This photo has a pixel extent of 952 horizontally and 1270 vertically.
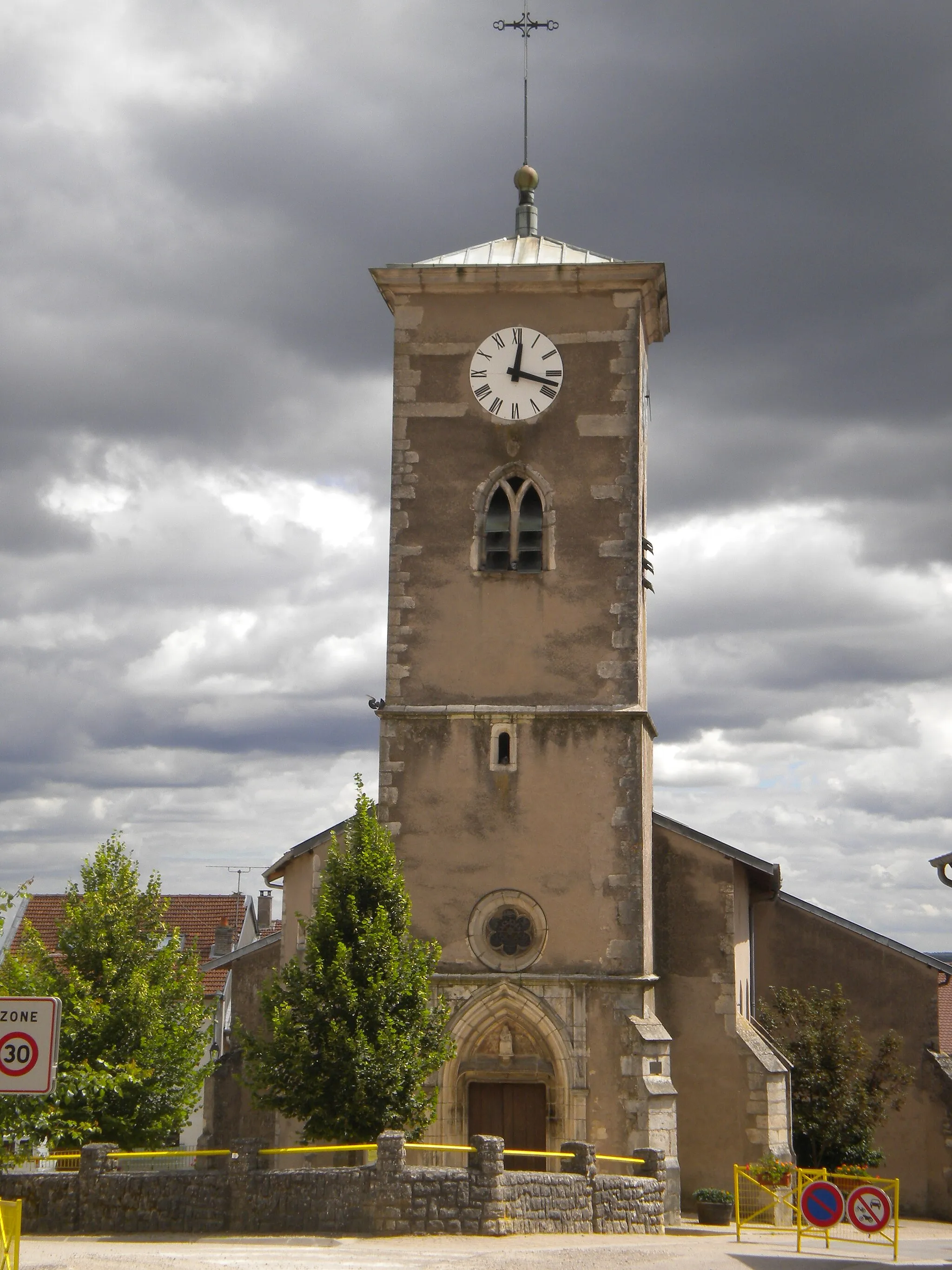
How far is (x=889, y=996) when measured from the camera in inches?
1156

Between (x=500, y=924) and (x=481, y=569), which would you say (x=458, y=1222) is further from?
(x=481, y=569)

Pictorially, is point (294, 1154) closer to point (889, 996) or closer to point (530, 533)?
point (530, 533)

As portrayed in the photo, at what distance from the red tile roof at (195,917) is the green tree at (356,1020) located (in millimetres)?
21827

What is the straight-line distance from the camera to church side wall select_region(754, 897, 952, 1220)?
28.1 meters

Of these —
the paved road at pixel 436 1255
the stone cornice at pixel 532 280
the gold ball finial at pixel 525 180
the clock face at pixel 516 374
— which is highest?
the gold ball finial at pixel 525 180

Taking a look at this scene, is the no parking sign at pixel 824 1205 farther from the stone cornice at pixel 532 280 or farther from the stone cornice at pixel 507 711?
the stone cornice at pixel 532 280

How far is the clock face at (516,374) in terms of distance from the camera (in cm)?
2489

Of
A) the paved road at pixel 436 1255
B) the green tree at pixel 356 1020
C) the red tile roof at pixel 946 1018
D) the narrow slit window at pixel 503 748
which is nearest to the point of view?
the paved road at pixel 436 1255

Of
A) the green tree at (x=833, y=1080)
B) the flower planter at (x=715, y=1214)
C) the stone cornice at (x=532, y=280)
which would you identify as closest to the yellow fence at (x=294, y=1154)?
the flower planter at (x=715, y=1214)

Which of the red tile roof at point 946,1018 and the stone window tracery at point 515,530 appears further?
the red tile roof at point 946,1018

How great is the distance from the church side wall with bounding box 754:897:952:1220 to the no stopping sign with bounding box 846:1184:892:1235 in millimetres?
12174

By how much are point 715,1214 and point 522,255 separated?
48.3ft

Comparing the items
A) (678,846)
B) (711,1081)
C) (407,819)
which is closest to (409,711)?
(407,819)

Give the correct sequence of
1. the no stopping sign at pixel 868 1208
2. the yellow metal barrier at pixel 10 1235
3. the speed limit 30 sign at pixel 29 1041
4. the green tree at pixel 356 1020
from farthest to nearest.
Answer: the green tree at pixel 356 1020 < the no stopping sign at pixel 868 1208 < the yellow metal barrier at pixel 10 1235 < the speed limit 30 sign at pixel 29 1041
